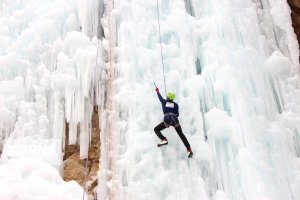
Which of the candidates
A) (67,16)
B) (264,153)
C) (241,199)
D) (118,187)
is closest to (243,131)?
(264,153)

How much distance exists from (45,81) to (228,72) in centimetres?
364

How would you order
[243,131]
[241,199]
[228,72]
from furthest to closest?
[228,72] → [243,131] → [241,199]

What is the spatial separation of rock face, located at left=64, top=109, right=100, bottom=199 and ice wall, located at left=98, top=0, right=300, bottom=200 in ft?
1.37

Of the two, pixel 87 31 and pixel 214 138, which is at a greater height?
pixel 87 31

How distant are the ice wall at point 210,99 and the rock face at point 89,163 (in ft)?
1.37

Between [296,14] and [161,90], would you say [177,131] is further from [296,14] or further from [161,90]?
[296,14]

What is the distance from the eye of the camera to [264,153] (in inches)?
258

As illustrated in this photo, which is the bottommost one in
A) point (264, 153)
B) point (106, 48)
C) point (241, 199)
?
point (241, 199)

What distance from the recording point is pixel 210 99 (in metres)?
7.03

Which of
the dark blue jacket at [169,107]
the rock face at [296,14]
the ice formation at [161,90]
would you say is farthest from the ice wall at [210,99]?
the dark blue jacket at [169,107]

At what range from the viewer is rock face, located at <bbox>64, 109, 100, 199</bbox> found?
22.7ft

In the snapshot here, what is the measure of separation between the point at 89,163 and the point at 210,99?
261cm

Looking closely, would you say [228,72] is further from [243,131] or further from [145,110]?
[145,110]

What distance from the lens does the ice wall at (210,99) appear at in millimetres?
6418
